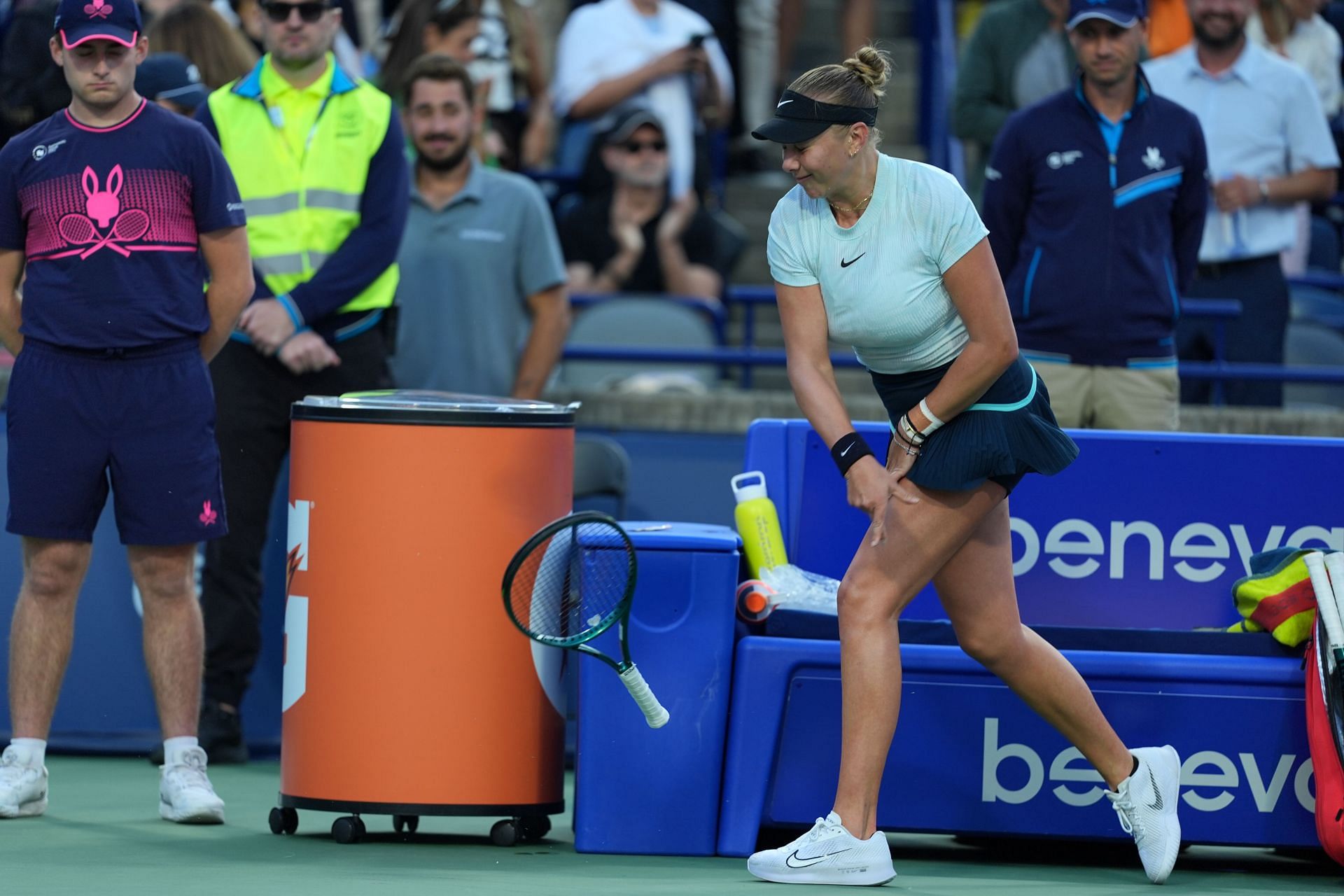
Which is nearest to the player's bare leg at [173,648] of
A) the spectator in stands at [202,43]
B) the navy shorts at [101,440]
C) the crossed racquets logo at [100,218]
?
the navy shorts at [101,440]

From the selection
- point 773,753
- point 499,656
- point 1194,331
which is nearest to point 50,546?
point 499,656

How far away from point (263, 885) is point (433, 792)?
0.72 metres

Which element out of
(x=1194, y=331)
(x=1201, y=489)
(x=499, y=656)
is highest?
(x=1194, y=331)

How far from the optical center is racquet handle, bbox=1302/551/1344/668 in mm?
4828

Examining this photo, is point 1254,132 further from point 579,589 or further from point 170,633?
point 170,633

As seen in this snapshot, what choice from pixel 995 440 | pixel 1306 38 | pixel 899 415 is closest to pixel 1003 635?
pixel 995 440

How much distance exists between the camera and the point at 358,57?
9.80 meters

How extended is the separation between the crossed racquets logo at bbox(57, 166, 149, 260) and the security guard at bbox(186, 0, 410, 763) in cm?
104

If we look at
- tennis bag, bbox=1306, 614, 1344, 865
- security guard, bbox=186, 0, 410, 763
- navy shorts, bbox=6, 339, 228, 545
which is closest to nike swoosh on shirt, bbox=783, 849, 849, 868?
tennis bag, bbox=1306, 614, 1344, 865

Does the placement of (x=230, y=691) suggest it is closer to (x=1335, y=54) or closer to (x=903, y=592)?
(x=903, y=592)

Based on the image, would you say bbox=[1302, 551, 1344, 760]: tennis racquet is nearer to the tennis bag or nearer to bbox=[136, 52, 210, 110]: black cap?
the tennis bag

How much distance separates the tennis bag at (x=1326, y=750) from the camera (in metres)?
4.80

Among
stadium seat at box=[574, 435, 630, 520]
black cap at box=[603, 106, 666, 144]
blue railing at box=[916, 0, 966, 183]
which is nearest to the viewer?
stadium seat at box=[574, 435, 630, 520]

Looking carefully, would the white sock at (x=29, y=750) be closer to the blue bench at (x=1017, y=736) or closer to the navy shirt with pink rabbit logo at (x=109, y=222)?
the navy shirt with pink rabbit logo at (x=109, y=222)
